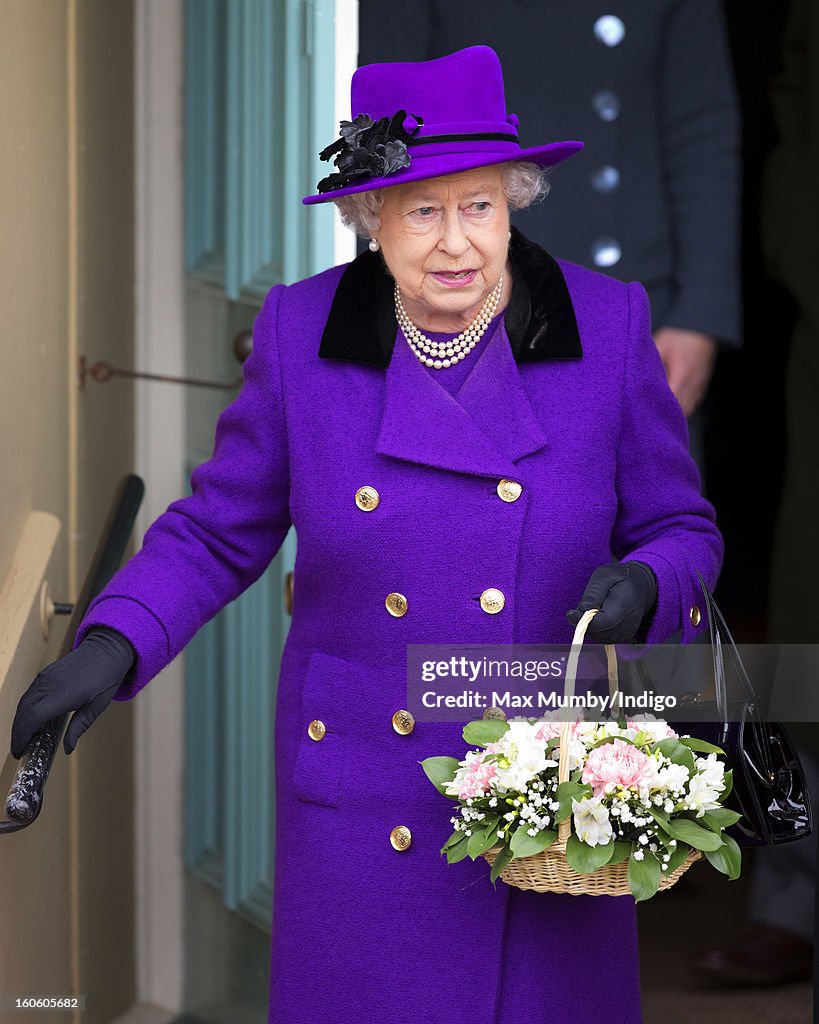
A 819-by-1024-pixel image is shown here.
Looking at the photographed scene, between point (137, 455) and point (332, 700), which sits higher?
point (137, 455)

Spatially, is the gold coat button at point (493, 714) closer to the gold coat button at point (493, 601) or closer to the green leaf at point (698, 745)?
the gold coat button at point (493, 601)

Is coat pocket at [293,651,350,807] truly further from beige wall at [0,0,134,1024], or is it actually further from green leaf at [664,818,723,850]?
green leaf at [664,818,723,850]

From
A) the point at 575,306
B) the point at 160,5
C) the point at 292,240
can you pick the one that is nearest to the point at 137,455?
the point at 292,240

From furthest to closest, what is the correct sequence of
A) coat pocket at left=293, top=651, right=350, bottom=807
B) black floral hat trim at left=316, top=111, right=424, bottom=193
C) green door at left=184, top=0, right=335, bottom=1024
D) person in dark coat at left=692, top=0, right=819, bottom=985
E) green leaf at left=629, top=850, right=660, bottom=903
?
person in dark coat at left=692, top=0, right=819, bottom=985, green door at left=184, top=0, right=335, bottom=1024, coat pocket at left=293, top=651, right=350, bottom=807, black floral hat trim at left=316, top=111, right=424, bottom=193, green leaf at left=629, top=850, right=660, bottom=903

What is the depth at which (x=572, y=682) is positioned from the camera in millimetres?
1772

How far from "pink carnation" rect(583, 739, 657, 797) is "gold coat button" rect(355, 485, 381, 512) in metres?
0.51

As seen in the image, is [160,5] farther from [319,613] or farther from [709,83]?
[319,613]

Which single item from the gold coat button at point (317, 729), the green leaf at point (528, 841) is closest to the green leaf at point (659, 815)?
the green leaf at point (528, 841)

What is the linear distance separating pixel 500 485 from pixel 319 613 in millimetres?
317

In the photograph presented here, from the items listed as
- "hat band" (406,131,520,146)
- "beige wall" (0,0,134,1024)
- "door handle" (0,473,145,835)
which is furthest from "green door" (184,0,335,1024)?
"hat band" (406,131,520,146)

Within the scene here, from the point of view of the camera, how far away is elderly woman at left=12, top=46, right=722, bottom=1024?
2.04 metres

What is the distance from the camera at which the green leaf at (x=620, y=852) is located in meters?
1.70

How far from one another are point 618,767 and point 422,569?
0.47 meters

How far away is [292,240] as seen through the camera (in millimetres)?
3008
